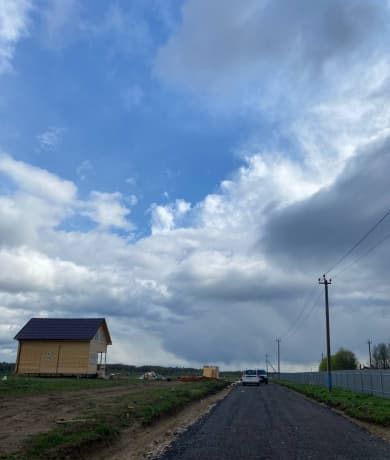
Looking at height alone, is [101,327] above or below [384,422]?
above

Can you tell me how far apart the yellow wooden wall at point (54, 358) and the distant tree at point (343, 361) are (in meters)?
57.2

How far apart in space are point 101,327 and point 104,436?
143ft

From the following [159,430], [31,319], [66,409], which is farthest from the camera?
[31,319]

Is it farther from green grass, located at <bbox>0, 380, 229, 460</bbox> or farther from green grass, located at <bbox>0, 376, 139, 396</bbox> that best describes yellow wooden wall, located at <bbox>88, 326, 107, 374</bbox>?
green grass, located at <bbox>0, 380, 229, 460</bbox>

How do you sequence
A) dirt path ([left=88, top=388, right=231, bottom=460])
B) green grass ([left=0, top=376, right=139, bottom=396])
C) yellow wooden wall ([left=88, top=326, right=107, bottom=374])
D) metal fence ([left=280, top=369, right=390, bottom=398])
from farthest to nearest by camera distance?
yellow wooden wall ([left=88, top=326, right=107, bottom=374]) → metal fence ([left=280, top=369, right=390, bottom=398]) → green grass ([left=0, top=376, right=139, bottom=396]) → dirt path ([left=88, top=388, right=231, bottom=460])

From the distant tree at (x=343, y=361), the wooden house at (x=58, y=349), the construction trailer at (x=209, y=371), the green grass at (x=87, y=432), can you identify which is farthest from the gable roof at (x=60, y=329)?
the distant tree at (x=343, y=361)

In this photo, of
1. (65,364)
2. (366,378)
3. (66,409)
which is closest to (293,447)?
(66,409)

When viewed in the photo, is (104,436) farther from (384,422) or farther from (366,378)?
(366,378)

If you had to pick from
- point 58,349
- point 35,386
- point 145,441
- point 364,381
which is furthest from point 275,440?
point 58,349

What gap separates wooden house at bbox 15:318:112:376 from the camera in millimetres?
49250

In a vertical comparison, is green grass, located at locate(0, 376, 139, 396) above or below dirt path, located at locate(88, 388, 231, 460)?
above

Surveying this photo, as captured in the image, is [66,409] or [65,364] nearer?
[66,409]

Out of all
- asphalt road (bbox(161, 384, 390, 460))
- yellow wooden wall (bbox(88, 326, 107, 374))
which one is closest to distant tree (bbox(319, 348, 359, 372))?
yellow wooden wall (bbox(88, 326, 107, 374))

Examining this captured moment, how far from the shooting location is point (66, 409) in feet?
54.7
